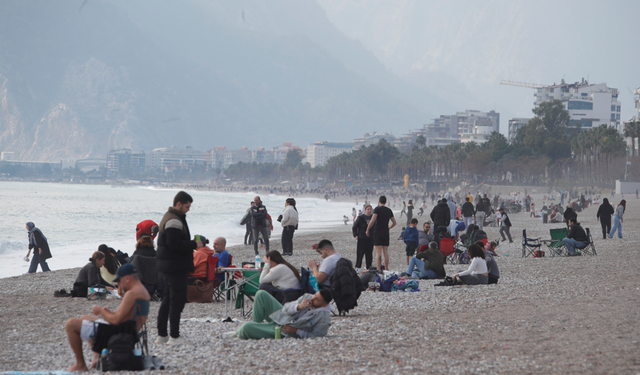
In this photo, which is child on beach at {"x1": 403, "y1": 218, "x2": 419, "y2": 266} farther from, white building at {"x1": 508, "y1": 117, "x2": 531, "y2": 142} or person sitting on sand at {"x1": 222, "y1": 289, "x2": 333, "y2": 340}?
white building at {"x1": 508, "y1": 117, "x2": 531, "y2": 142}

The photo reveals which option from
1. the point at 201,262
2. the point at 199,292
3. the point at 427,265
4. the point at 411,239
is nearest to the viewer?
the point at 201,262

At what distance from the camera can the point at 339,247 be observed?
21.2 m

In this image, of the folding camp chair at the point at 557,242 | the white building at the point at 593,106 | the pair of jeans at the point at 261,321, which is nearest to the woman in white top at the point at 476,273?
the pair of jeans at the point at 261,321

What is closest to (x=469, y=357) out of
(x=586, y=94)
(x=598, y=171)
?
(x=598, y=171)

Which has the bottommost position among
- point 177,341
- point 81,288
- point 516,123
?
point 81,288

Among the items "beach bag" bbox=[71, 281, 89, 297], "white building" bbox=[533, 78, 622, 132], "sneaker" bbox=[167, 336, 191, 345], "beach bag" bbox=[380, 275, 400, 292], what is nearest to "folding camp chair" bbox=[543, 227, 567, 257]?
"beach bag" bbox=[380, 275, 400, 292]

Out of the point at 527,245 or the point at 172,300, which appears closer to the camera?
the point at 172,300

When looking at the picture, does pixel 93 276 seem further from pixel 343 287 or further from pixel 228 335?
pixel 343 287

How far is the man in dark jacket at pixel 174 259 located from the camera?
6.06 m

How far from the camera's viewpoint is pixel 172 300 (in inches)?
248

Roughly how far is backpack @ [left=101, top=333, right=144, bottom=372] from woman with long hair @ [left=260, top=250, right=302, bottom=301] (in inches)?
94.7

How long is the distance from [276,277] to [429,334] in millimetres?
1947

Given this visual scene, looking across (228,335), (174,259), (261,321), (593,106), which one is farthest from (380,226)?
(593,106)

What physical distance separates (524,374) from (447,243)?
886cm
